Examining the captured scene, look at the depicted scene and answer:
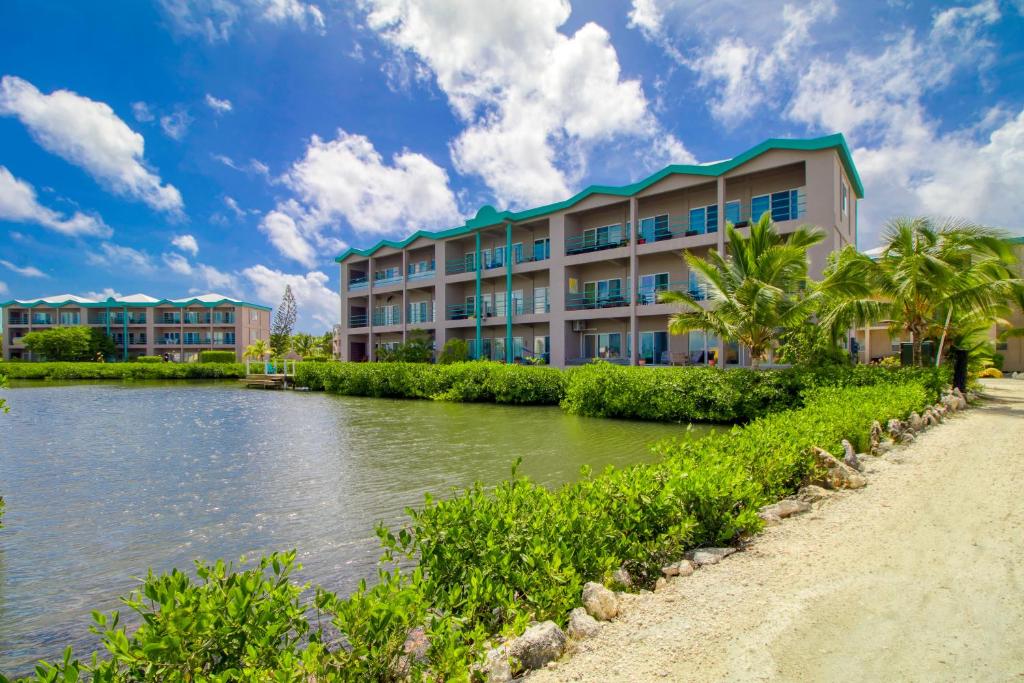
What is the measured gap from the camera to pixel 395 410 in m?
20.6

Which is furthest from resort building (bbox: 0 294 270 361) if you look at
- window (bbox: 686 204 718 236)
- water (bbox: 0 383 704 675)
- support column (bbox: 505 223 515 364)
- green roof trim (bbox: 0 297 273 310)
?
window (bbox: 686 204 718 236)

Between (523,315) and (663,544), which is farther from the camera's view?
(523,315)

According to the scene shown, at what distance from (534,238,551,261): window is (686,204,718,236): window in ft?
26.5

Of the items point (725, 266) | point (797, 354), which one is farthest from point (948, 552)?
point (797, 354)

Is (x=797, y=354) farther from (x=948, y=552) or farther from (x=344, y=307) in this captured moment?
(x=344, y=307)

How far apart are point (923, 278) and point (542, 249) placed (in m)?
19.1

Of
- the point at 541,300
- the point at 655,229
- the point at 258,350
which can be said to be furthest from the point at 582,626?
the point at 258,350

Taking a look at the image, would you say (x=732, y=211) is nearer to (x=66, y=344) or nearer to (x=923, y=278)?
(x=923, y=278)

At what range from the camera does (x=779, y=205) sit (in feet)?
71.8

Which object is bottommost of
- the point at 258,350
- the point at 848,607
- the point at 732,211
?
the point at 848,607

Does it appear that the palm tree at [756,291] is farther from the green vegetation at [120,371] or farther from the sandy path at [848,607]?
the green vegetation at [120,371]

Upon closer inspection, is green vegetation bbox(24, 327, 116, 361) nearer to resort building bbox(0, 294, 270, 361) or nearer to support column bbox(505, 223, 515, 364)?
resort building bbox(0, 294, 270, 361)

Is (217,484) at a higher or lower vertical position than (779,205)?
lower

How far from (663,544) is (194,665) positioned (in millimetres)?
3140
